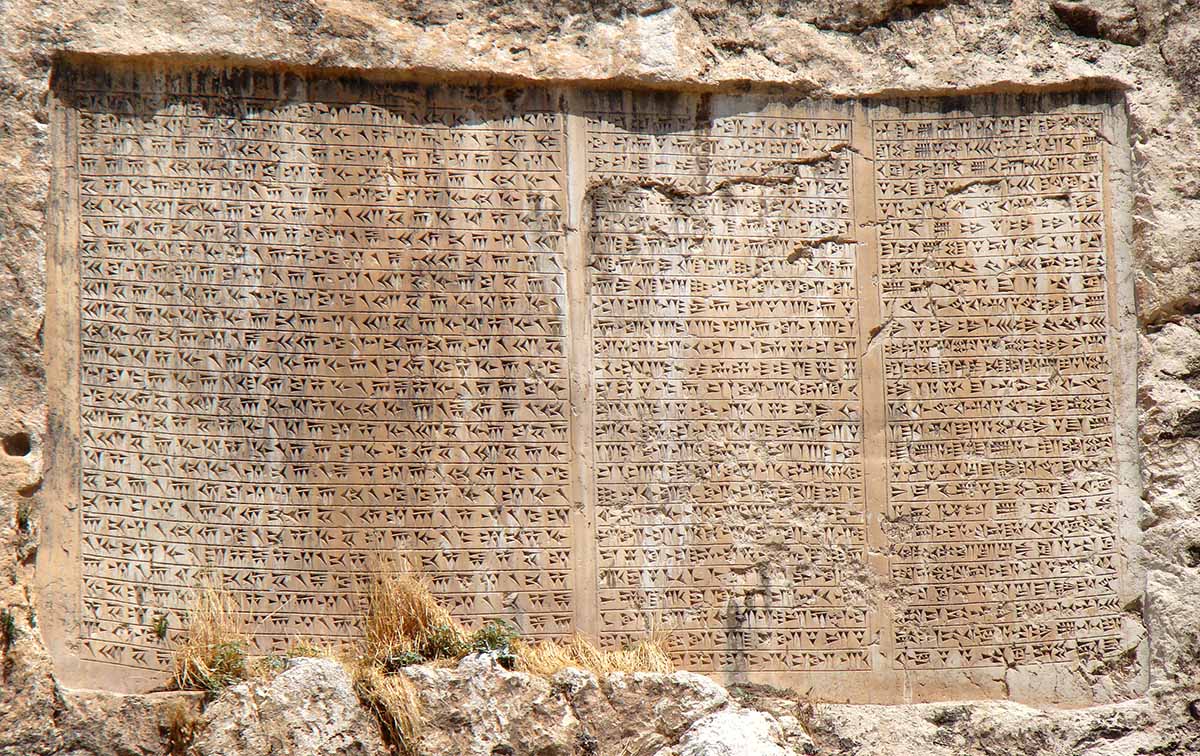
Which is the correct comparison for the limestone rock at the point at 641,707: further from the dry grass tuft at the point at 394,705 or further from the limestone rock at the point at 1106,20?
the limestone rock at the point at 1106,20

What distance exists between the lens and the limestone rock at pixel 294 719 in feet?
19.0

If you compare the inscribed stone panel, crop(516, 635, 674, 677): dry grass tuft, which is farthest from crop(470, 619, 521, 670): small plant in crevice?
the inscribed stone panel

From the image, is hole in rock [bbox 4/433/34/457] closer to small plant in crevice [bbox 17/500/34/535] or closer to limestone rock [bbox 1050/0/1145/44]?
small plant in crevice [bbox 17/500/34/535]

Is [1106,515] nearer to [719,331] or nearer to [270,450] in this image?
[719,331]

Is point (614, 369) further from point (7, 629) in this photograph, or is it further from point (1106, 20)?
point (1106, 20)

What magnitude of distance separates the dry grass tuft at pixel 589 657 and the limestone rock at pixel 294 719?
0.75 meters

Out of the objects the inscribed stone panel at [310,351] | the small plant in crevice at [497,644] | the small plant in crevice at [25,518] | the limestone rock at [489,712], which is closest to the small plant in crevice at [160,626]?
the inscribed stone panel at [310,351]

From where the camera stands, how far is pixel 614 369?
6.73 m

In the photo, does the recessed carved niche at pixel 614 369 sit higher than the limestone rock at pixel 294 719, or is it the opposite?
the recessed carved niche at pixel 614 369

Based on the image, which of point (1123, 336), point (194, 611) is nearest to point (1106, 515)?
point (1123, 336)

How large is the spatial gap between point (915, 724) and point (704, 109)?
308 centimetres

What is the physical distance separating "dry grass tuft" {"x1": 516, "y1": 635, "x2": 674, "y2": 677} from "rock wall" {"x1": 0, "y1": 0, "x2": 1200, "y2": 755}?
0.80 metres

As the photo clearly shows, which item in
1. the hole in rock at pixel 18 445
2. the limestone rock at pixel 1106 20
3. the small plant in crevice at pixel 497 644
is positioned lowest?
the small plant in crevice at pixel 497 644

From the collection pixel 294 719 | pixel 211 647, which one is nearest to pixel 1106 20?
pixel 294 719
